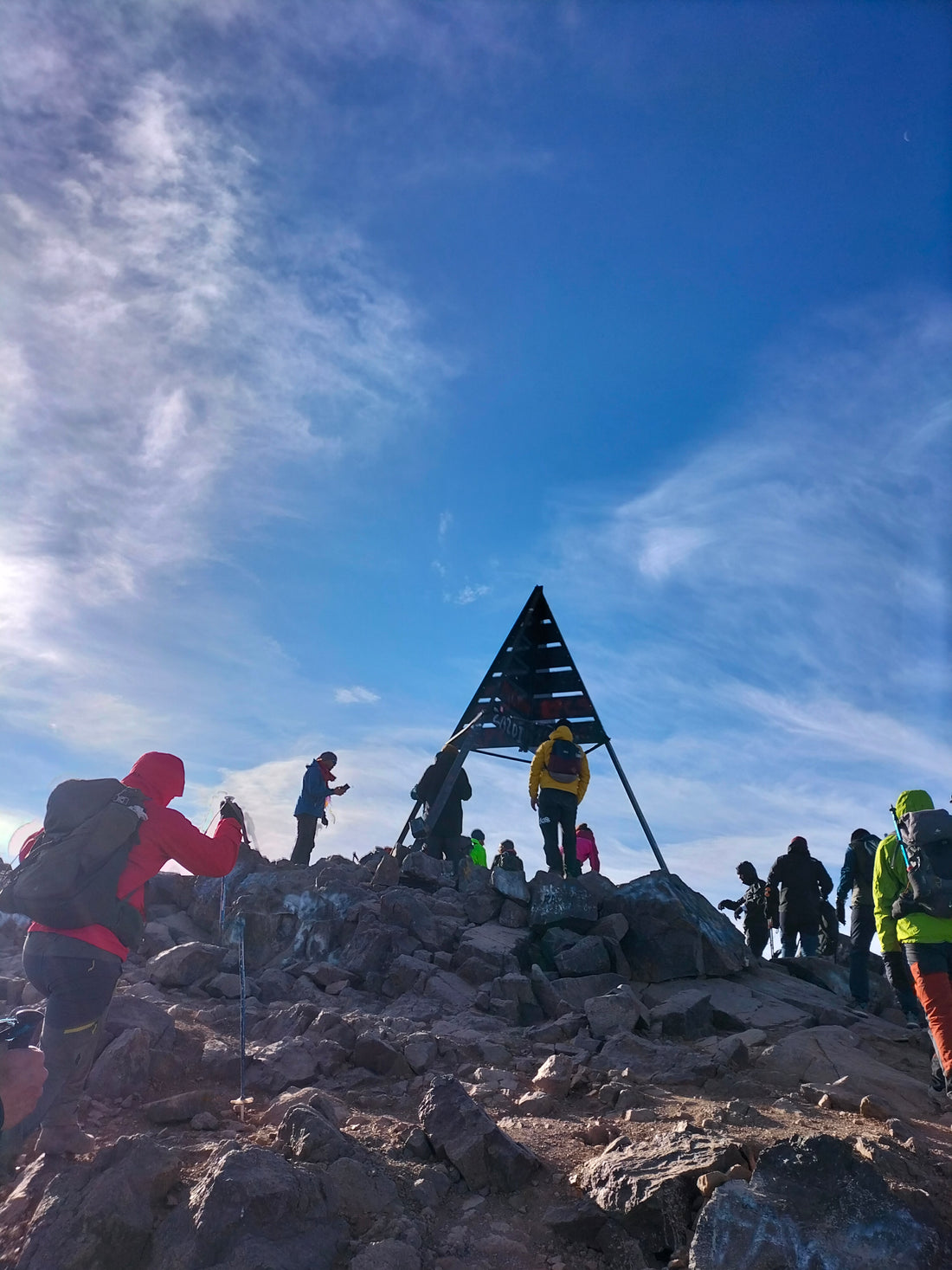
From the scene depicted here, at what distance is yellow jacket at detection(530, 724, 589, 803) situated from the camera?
11.5m

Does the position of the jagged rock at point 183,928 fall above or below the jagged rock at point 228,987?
above

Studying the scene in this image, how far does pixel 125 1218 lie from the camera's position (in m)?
3.84

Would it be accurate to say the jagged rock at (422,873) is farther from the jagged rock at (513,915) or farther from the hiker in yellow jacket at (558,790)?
the hiker in yellow jacket at (558,790)

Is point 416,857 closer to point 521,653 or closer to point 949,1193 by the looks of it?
point 521,653

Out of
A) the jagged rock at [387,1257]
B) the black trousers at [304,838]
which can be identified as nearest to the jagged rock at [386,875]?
the black trousers at [304,838]

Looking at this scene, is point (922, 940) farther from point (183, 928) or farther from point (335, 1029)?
point (183, 928)

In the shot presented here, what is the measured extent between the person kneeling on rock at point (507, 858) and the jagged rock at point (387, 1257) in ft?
33.9

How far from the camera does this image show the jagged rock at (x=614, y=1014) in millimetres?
7234

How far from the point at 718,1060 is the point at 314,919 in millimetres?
5230

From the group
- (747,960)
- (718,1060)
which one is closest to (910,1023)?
(747,960)

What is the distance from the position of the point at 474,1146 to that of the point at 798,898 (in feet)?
30.1

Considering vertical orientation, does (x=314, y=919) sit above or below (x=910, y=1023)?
above

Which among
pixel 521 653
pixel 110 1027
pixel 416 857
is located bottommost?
pixel 110 1027

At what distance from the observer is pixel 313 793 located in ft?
42.4
